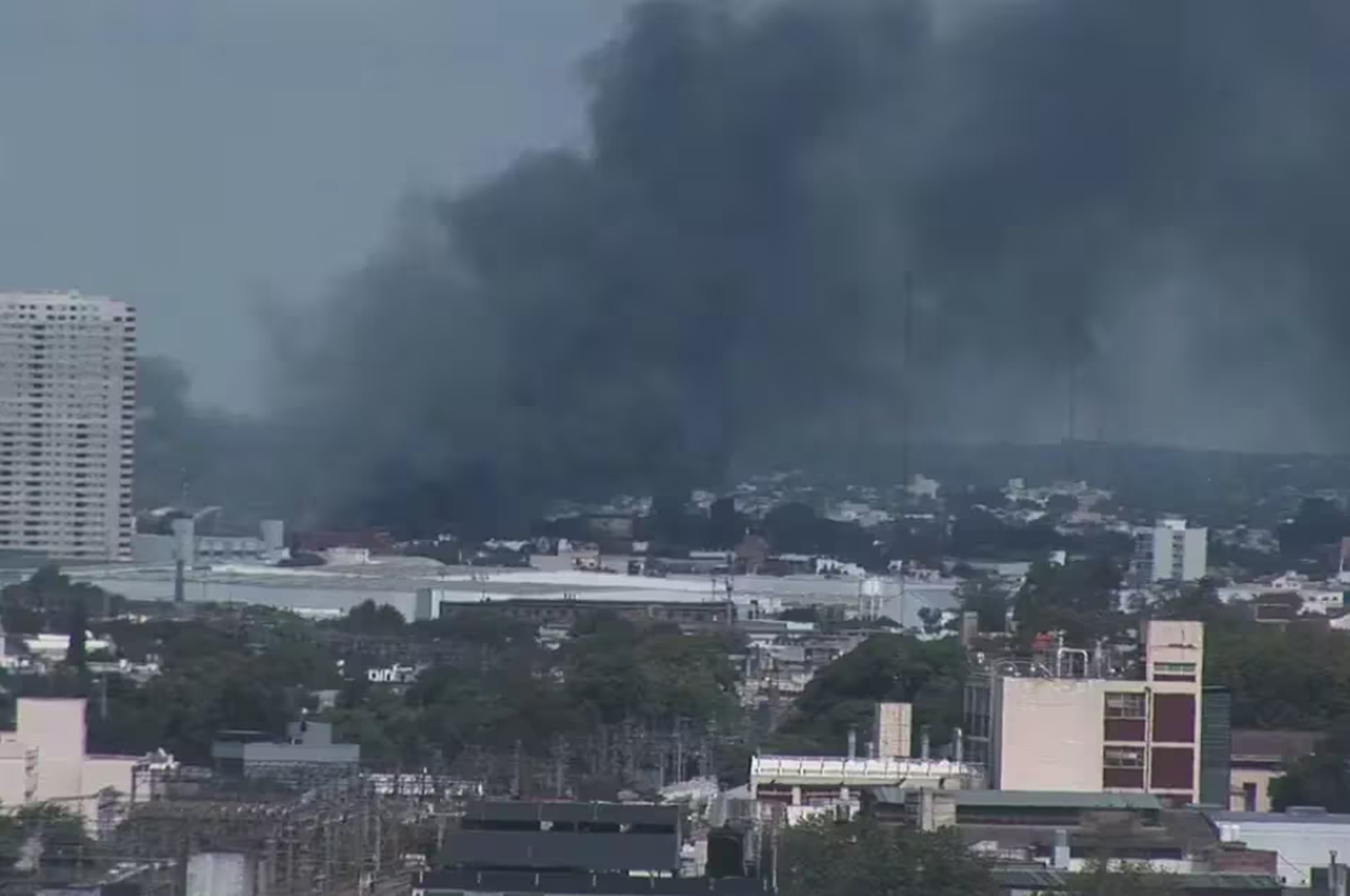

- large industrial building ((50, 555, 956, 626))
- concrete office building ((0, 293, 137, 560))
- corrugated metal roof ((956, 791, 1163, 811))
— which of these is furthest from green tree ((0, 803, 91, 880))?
concrete office building ((0, 293, 137, 560))

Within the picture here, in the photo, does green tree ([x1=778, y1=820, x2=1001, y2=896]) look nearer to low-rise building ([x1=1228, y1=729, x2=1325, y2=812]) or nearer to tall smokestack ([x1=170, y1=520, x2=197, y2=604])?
low-rise building ([x1=1228, y1=729, x2=1325, y2=812])

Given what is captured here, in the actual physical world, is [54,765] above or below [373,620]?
below

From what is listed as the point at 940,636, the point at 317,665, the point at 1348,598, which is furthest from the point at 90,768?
the point at 1348,598

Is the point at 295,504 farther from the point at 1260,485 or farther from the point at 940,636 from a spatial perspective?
the point at 940,636

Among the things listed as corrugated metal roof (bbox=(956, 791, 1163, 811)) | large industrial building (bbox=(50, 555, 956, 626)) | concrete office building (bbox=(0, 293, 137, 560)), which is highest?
concrete office building (bbox=(0, 293, 137, 560))

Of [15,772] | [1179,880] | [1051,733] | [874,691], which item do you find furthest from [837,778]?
[874,691]

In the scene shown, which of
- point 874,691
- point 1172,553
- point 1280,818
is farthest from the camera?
point 1172,553

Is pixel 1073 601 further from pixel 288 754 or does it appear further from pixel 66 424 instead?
pixel 66 424
